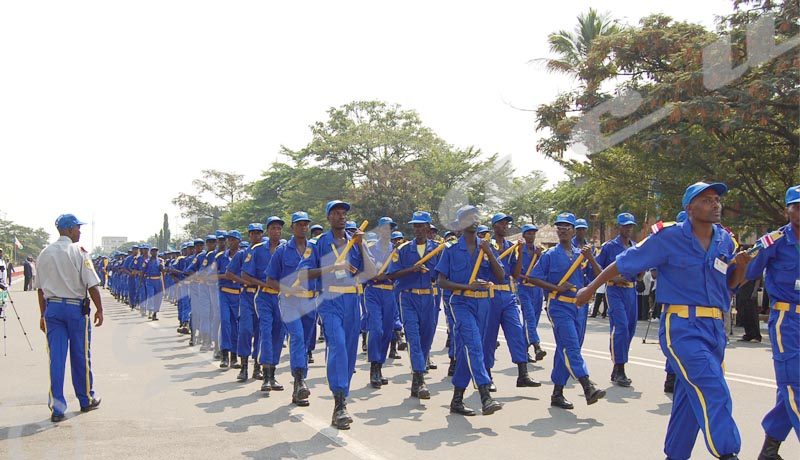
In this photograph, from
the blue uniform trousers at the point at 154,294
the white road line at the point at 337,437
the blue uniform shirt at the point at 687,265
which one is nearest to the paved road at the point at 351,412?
the white road line at the point at 337,437

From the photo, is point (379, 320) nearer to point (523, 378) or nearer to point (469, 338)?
point (523, 378)

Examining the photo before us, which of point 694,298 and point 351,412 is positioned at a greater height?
point 694,298

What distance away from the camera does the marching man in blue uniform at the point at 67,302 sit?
24.0 ft

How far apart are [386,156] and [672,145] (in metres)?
29.6

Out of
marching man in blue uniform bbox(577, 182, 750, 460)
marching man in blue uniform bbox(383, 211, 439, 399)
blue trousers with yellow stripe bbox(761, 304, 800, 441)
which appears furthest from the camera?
marching man in blue uniform bbox(383, 211, 439, 399)

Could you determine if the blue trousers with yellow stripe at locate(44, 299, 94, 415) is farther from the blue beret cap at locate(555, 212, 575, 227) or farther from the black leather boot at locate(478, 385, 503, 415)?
the blue beret cap at locate(555, 212, 575, 227)

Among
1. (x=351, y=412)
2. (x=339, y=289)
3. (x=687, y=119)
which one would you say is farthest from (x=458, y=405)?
(x=687, y=119)

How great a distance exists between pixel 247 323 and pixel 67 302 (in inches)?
106

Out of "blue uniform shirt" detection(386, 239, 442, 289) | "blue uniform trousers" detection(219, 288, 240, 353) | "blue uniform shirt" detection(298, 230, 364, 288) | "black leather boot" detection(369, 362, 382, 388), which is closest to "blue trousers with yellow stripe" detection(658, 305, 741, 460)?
"blue uniform shirt" detection(298, 230, 364, 288)

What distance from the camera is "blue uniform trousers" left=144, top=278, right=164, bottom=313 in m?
21.1

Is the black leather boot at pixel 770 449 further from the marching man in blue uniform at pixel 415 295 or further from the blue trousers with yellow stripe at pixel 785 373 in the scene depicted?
the marching man in blue uniform at pixel 415 295

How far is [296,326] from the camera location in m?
7.92

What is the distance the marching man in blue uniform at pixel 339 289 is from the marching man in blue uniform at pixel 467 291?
0.83 metres

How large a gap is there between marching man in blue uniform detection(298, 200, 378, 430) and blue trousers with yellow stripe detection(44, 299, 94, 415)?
2329 millimetres
